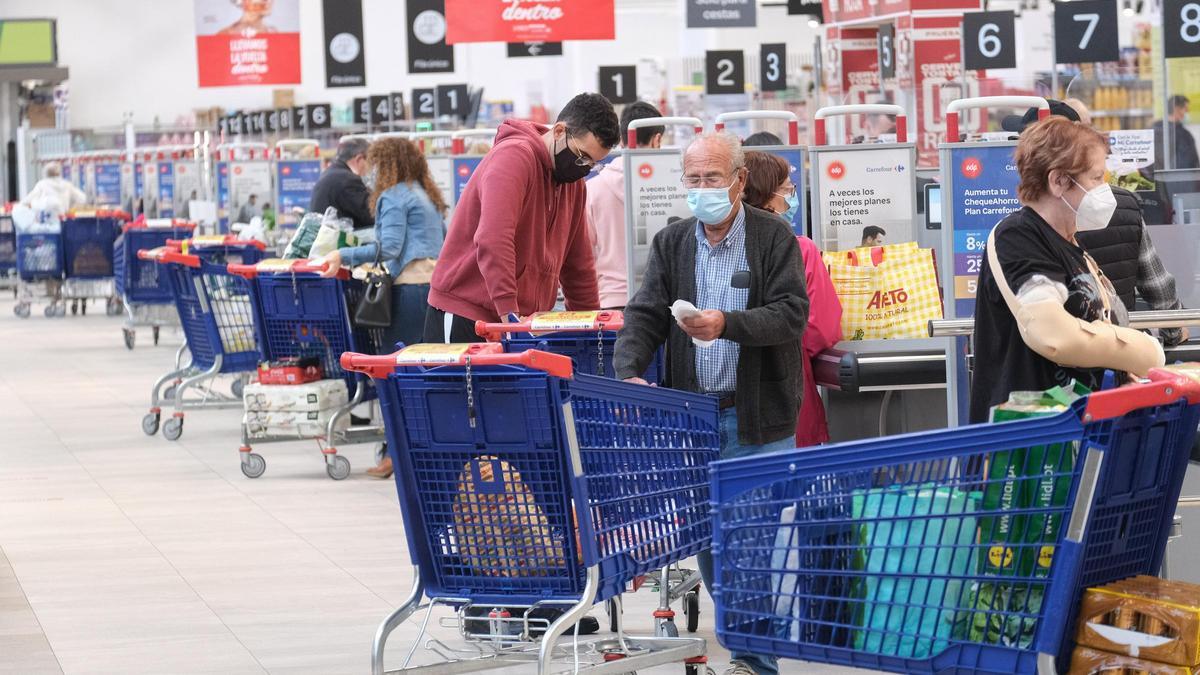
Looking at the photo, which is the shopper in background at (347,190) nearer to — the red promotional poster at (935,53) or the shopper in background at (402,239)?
the shopper in background at (402,239)

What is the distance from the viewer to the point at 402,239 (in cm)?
848

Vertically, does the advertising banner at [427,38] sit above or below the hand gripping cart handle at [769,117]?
above

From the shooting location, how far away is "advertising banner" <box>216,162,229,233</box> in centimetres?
1457

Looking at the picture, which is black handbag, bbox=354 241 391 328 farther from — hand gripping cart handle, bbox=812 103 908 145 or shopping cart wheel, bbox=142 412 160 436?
shopping cart wheel, bbox=142 412 160 436

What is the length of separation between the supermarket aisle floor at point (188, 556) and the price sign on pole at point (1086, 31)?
5206mm

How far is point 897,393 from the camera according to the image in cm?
564

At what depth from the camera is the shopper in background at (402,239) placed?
8.45m

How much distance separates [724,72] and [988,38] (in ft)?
12.2

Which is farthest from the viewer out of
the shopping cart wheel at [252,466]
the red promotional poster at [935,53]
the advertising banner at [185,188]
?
the advertising banner at [185,188]

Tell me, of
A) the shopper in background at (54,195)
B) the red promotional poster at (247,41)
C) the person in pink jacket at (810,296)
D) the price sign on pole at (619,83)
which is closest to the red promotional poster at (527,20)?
the price sign on pole at (619,83)

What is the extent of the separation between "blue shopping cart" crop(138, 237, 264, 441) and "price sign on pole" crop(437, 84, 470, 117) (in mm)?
4484

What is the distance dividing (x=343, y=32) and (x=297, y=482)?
9.73 meters

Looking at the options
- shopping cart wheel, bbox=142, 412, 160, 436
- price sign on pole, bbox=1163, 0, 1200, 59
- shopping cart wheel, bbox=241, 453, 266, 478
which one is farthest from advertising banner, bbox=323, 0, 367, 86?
shopping cart wheel, bbox=241, 453, 266, 478

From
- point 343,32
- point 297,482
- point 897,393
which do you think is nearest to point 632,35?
point 343,32
